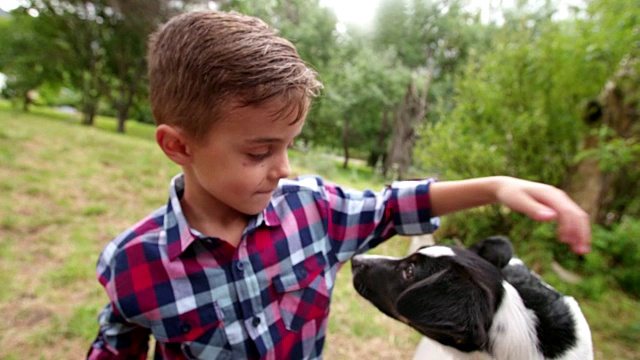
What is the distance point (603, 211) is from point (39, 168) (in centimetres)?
610

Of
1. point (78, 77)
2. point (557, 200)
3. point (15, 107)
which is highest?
point (557, 200)

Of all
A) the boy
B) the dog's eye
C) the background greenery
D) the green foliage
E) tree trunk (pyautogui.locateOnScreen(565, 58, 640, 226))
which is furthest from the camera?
tree trunk (pyautogui.locateOnScreen(565, 58, 640, 226))

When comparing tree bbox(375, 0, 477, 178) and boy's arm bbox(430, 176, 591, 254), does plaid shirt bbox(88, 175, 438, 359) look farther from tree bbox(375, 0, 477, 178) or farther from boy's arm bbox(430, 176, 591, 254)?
tree bbox(375, 0, 477, 178)

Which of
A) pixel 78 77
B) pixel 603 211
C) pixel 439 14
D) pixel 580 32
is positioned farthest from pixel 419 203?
pixel 78 77

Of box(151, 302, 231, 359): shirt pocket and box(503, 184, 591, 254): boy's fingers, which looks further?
box(151, 302, 231, 359): shirt pocket

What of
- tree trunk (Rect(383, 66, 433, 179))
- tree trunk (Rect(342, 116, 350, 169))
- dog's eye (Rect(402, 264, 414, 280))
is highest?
dog's eye (Rect(402, 264, 414, 280))

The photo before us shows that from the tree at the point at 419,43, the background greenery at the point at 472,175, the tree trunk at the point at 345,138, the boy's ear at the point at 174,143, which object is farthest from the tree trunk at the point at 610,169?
the tree trunk at the point at 345,138

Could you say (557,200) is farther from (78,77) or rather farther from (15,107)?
(78,77)

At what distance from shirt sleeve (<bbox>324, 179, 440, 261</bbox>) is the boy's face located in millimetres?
298

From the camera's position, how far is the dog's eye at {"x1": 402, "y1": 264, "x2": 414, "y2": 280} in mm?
1476

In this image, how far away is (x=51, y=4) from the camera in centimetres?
1155

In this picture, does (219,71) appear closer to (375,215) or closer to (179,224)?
(179,224)

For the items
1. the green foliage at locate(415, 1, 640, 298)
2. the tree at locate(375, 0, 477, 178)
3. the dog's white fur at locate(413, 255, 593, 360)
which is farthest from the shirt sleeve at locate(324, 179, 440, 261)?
the tree at locate(375, 0, 477, 178)

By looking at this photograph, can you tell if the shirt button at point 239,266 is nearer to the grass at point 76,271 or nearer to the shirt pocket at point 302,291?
the shirt pocket at point 302,291
